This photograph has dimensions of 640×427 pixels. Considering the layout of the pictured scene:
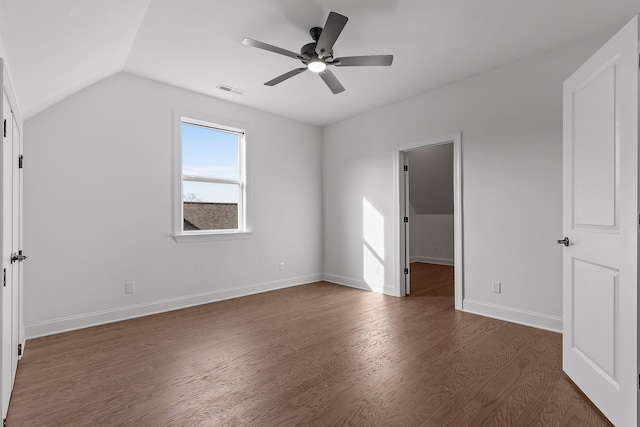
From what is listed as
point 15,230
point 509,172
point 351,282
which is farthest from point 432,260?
point 15,230

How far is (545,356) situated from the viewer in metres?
2.57

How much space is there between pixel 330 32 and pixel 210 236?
2989 millimetres

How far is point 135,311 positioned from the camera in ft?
12.0

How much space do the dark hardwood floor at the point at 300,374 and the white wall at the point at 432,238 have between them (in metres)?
4.18

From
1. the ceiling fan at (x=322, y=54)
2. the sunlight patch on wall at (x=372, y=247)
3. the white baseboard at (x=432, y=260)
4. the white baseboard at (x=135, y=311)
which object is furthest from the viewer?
the white baseboard at (x=432, y=260)

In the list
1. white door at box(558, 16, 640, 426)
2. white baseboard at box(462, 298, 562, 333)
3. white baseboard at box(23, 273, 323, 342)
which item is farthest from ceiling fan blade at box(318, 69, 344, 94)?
white baseboard at box(23, 273, 323, 342)

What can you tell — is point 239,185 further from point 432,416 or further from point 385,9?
point 432,416

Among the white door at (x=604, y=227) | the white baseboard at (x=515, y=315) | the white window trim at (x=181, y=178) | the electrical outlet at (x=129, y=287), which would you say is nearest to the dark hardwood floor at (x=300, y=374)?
the white baseboard at (x=515, y=315)

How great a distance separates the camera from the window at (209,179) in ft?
13.8

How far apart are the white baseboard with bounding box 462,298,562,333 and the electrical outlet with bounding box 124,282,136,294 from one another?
152 inches

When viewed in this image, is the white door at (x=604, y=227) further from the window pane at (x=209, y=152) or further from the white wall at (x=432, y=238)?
the white wall at (x=432, y=238)

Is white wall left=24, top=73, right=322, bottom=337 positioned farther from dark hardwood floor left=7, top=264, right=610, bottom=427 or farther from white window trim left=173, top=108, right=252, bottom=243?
dark hardwood floor left=7, top=264, right=610, bottom=427

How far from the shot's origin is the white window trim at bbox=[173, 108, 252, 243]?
4027 mm

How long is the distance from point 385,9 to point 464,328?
9.89 ft
